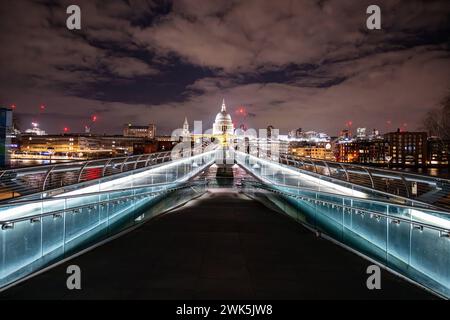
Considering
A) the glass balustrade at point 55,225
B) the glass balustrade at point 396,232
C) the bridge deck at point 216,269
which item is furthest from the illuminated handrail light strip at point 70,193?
the glass balustrade at point 396,232

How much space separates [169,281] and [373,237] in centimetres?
446

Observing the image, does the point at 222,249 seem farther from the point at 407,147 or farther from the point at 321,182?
the point at 407,147

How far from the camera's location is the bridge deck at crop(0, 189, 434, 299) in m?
4.44

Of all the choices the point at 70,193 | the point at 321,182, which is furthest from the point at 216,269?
the point at 321,182

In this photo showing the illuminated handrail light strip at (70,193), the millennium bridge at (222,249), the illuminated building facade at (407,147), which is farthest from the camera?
the illuminated building facade at (407,147)

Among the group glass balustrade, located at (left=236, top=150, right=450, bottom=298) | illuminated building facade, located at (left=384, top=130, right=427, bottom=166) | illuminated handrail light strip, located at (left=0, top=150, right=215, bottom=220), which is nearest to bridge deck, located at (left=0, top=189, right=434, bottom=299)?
glass balustrade, located at (left=236, top=150, right=450, bottom=298)

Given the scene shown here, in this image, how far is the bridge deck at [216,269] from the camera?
4.44 metres

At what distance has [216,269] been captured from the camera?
17.2 ft

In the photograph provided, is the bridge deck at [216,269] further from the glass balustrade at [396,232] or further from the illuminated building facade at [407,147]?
the illuminated building facade at [407,147]

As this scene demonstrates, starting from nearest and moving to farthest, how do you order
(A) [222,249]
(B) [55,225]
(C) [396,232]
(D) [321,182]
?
(C) [396,232]
(B) [55,225]
(A) [222,249]
(D) [321,182]

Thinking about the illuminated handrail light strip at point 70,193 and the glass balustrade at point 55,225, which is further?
the illuminated handrail light strip at point 70,193

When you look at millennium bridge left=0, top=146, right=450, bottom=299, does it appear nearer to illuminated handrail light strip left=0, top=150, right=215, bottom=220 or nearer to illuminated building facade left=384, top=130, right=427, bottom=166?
illuminated handrail light strip left=0, top=150, right=215, bottom=220

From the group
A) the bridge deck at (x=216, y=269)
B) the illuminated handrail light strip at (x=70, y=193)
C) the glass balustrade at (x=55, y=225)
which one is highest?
the illuminated handrail light strip at (x=70, y=193)

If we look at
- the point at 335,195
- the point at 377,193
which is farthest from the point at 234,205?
the point at 377,193
